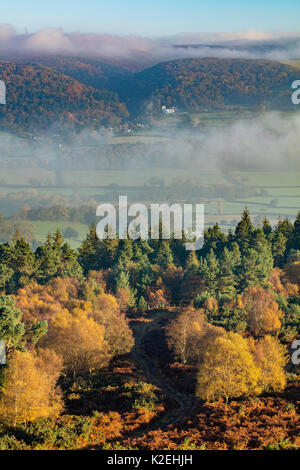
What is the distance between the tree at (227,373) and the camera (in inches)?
1967

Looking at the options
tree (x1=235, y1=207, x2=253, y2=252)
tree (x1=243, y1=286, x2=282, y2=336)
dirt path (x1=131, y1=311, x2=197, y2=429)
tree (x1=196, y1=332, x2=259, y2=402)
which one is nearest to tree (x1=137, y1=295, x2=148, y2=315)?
dirt path (x1=131, y1=311, x2=197, y2=429)

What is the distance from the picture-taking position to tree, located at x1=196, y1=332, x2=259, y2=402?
4997 centimetres

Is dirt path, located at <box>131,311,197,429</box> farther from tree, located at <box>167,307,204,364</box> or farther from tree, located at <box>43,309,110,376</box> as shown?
tree, located at <box>43,309,110,376</box>

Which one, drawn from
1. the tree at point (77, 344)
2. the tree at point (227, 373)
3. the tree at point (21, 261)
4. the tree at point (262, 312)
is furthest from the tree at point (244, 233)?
the tree at point (227, 373)

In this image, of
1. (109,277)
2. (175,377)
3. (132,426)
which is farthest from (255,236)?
(132,426)

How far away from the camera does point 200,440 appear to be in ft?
128

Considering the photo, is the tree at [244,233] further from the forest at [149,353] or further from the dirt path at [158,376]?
the dirt path at [158,376]

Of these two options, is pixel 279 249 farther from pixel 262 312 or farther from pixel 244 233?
pixel 262 312

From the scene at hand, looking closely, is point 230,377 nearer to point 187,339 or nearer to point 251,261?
point 187,339

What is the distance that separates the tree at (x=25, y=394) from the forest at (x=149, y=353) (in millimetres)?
104

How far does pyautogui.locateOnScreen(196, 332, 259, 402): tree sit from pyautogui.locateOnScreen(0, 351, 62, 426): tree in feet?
54.3
